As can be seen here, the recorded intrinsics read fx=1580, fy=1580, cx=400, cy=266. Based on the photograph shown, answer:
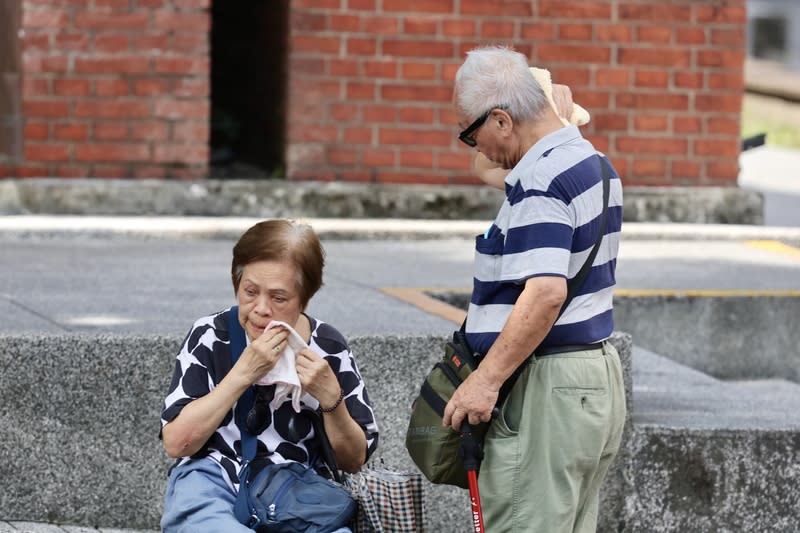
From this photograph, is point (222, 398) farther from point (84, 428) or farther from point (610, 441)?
point (84, 428)

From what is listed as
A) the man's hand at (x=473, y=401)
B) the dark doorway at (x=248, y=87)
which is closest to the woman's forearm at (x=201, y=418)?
the man's hand at (x=473, y=401)

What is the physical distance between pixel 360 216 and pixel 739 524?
15.8 ft

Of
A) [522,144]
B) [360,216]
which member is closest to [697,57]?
[360,216]

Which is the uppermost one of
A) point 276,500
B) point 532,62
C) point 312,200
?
point 532,62

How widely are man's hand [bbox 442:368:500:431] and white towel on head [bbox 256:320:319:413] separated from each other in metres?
0.38

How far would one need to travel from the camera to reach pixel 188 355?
12.6 ft

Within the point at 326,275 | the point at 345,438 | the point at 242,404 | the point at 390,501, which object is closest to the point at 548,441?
the point at 390,501

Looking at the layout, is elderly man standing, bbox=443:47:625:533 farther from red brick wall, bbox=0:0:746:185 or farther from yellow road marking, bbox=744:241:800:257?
red brick wall, bbox=0:0:746:185

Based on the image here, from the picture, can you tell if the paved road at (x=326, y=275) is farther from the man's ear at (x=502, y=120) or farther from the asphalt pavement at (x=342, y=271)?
the man's ear at (x=502, y=120)

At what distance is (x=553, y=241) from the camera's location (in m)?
3.55

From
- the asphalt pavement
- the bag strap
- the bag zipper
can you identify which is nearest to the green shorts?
the bag zipper

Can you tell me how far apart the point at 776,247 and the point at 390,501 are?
601 cm

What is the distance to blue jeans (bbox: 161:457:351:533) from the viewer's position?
3721 mm

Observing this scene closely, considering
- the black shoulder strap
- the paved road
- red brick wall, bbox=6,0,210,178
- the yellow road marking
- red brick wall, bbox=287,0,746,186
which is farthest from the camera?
red brick wall, bbox=287,0,746,186
